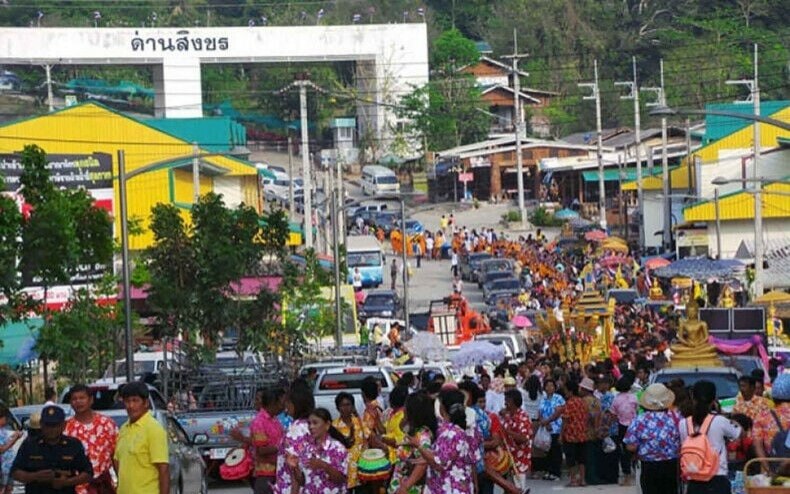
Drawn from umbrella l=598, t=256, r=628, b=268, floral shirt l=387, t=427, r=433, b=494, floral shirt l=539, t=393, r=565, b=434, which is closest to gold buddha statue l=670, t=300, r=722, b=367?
floral shirt l=539, t=393, r=565, b=434

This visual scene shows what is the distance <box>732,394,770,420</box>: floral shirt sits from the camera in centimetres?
1927

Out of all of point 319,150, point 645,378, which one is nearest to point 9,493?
point 645,378

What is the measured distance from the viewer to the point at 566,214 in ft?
308

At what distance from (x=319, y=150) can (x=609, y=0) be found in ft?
91.7

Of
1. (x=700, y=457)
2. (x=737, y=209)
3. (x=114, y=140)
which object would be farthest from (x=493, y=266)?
(x=700, y=457)

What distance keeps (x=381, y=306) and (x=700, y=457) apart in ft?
169

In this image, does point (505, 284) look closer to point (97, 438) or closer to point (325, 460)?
point (325, 460)

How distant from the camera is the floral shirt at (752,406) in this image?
19.3m

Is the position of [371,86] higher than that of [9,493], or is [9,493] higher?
[371,86]

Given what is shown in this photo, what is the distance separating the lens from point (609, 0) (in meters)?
142

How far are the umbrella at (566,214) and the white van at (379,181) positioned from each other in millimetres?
10395

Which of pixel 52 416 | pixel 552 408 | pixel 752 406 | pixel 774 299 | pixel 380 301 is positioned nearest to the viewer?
pixel 52 416

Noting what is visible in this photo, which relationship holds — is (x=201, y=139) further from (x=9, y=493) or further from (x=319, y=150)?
(x=9, y=493)

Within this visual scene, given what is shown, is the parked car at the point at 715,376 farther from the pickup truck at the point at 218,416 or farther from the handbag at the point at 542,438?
the pickup truck at the point at 218,416
